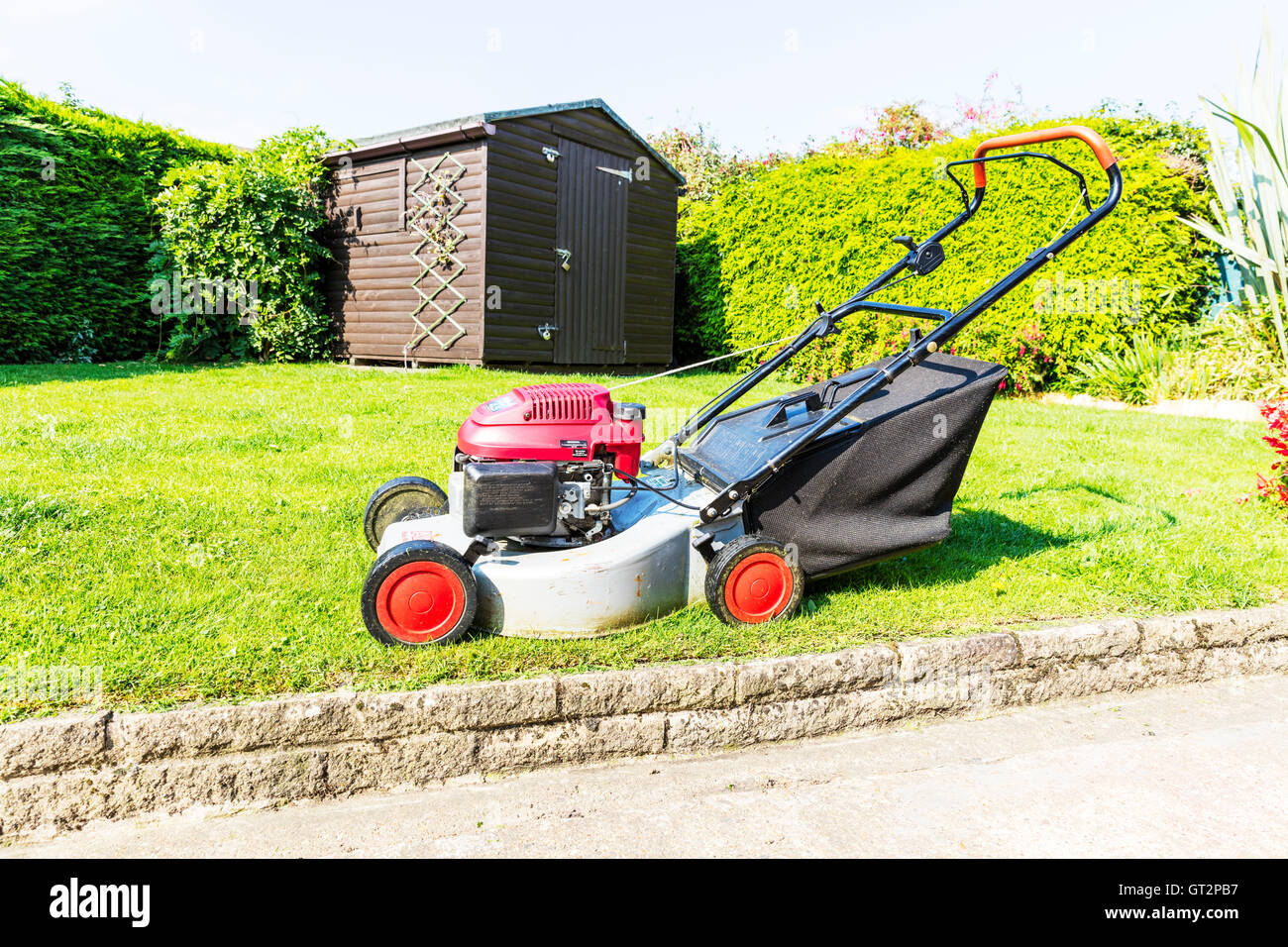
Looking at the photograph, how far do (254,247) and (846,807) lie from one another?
11224 mm

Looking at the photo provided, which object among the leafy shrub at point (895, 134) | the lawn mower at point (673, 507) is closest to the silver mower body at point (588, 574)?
the lawn mower at point (673, 507)

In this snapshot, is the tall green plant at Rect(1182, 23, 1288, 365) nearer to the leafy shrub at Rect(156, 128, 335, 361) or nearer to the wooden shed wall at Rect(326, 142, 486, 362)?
the wooden shed wall at Rect(326, 142, 486, 362)

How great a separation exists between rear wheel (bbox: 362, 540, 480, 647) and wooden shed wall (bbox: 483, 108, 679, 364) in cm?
865

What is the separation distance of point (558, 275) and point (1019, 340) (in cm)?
609

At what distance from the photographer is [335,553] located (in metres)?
3.57

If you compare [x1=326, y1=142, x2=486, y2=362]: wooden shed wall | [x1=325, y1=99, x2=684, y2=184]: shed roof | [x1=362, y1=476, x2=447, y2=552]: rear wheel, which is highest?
[x1=325, y1=99, x2=684, y2=184]: shed roof

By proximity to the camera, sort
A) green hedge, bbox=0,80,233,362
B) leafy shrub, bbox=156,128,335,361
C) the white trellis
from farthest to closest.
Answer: leafy shrub, bbox=156,128,335,361 → the white trellis → green hedge, bbox=0,80,233,362

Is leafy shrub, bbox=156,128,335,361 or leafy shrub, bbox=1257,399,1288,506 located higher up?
leafy shrub, bbox=156,128,335,361

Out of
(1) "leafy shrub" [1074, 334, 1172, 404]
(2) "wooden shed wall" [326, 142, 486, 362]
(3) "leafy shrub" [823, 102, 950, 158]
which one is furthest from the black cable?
(3) "leafy shrub" [823, 102, 950, 158]

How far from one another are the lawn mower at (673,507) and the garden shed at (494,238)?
828cm

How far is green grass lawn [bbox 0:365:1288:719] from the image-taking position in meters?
2.67

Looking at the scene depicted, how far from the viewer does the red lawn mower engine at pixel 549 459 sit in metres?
2.78

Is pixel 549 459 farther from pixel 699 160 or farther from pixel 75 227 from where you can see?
pixel 699 160

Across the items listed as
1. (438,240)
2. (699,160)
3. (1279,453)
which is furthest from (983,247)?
(699,160)
